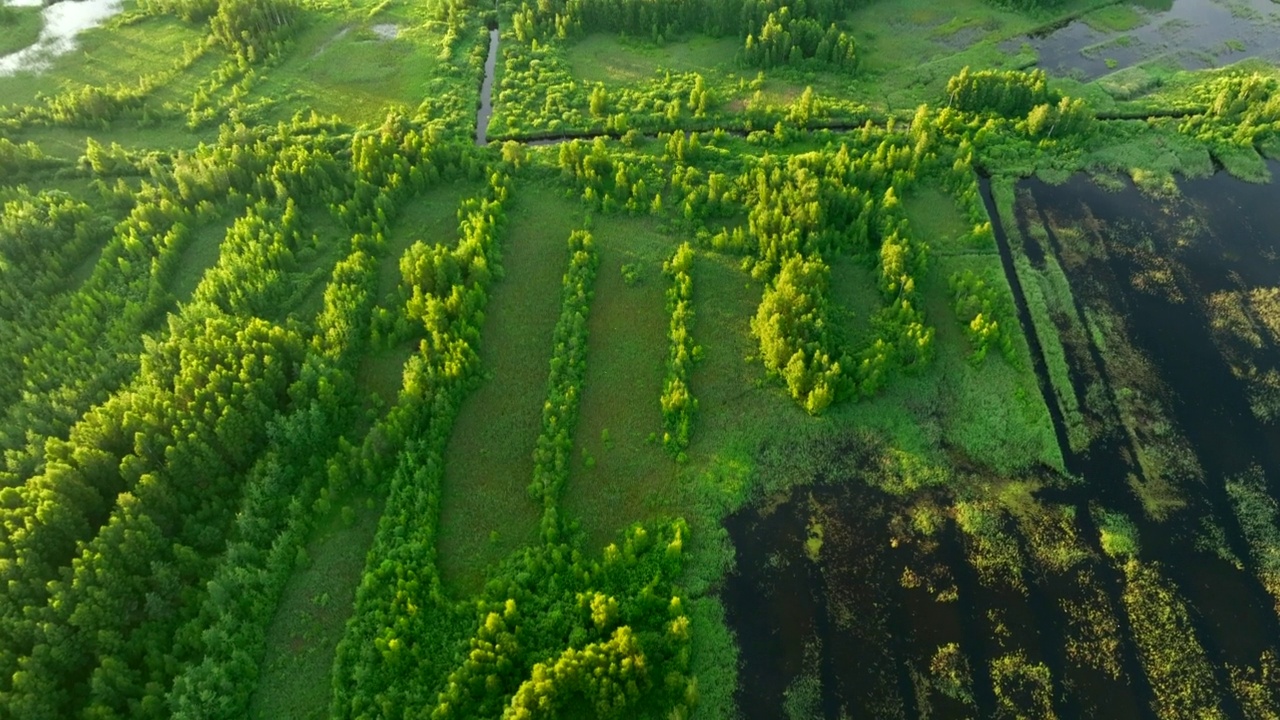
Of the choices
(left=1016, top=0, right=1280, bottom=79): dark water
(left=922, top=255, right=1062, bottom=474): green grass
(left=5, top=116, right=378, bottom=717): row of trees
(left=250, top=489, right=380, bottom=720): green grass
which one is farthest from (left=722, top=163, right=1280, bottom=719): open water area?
(left=1016, top=0, right=1280, bottom=79): dark water

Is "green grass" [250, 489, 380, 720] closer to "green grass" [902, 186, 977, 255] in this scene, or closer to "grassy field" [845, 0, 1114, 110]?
"green grass" [902, 186, 977, 255]

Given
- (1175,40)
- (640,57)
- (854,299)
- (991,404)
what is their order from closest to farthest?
1. (991,404)
2. (854,299)
3. (640,57)
4. (1175,40)

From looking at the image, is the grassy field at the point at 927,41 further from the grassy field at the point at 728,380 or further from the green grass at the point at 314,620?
the green grass at the point at 314,620

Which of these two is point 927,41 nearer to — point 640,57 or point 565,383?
point 640,57

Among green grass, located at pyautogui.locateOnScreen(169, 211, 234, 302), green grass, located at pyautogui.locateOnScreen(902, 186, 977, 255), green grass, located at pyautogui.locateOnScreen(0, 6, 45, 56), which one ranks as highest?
green grass, located at pyautogui.locateOnScreen(0, 6, 45, 56)

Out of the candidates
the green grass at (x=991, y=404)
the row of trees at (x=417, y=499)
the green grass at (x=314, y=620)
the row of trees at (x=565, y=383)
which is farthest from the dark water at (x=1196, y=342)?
the green grass at (x=314, y=620)

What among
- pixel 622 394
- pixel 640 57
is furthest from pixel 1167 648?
pixel 640 57

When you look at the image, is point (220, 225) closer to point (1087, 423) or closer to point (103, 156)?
point (103, 156)
